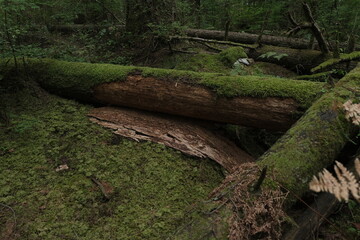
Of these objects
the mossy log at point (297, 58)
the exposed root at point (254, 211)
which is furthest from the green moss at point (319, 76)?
the exposed root at point (254, 211)

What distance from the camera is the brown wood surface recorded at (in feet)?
13.4

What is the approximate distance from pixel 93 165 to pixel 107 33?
6.47 metres

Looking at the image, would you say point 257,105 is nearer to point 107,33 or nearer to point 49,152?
point 49,152

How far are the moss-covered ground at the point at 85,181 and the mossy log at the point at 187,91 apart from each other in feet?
2.55

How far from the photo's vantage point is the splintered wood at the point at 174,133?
4.25 m

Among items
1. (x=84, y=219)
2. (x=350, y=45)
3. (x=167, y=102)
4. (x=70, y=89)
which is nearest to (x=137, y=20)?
(x=70, y=89)

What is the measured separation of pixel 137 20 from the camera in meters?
8.02

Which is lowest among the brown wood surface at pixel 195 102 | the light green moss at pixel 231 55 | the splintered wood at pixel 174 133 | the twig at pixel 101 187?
the twig at pixel 101 187

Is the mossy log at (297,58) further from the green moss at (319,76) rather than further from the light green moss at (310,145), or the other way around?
the light green moss at (310,145)

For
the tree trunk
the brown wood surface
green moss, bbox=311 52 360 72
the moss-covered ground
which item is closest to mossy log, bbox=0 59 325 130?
the brown wood surface

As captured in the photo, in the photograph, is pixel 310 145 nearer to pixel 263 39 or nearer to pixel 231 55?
pixel 231 55

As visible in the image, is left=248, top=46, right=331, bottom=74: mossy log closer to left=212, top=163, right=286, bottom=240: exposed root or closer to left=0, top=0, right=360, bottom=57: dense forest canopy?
left=0, top=0, right=360, bottom=57: dense forest canopy

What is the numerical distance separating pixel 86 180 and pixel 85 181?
0.08 ft

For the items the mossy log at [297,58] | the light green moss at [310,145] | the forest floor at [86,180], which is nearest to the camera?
the light green moss at [310,145]
